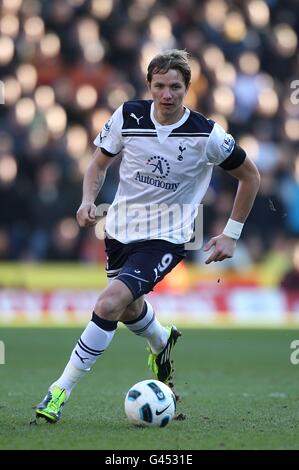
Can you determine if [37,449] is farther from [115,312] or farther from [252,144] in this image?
[252,144]

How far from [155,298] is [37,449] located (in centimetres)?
1096

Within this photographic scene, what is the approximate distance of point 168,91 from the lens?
6531 mm

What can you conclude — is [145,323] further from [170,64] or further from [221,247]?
[170,64]

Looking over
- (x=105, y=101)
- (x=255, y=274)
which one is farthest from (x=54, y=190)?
(x=255, y=274)

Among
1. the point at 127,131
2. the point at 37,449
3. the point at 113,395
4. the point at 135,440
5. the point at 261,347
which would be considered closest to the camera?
the point at 37,449

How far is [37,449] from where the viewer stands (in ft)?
17.0

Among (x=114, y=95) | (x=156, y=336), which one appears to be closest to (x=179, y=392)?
(x=156, y=336)

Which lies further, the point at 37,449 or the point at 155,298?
the point at 155,298

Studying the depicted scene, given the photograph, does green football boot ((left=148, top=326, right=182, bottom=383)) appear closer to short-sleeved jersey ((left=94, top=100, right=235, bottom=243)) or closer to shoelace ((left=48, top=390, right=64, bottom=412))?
short-sleeved jersey ((left=94, top=100, right=235, bottom=243))

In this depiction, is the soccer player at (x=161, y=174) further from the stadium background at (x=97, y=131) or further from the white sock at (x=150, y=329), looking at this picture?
the stadium background at (x=97, y=131)

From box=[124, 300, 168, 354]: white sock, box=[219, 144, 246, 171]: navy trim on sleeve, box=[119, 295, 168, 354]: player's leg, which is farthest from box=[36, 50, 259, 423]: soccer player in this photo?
A: box=[124, 300, 168, 354]: white sock

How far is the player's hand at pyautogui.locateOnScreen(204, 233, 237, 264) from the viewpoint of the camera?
6.57m

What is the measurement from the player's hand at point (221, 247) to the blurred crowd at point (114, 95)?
9099 mm

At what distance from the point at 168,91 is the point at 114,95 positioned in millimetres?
11041
